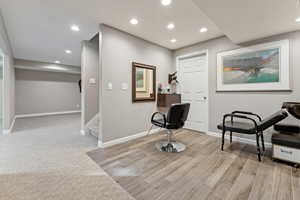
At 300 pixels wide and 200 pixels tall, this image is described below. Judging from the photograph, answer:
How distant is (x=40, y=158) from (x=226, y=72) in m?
4.21

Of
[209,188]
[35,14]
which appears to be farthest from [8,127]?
[209,188]

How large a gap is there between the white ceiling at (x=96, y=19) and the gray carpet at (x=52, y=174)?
2542 millimetres

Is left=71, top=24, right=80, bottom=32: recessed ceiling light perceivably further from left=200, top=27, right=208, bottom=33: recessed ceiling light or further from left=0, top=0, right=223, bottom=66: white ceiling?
left=200, top=27, right=208, bottom=33: recessed ceiling light

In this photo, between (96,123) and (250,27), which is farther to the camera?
(96,123)

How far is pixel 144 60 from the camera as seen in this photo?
3494 millimetres

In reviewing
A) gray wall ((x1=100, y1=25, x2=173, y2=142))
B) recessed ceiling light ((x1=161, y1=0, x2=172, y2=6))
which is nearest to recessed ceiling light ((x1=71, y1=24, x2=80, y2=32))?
gray wall ((x1=100, y1=25, x2=173, y2=142))

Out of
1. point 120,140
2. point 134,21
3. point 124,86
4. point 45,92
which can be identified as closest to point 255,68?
point 134,21

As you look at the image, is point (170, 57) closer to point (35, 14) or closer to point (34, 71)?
point (35, 14)

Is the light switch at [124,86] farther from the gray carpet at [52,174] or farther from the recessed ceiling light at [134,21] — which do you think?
the gray carpet at [52,174]

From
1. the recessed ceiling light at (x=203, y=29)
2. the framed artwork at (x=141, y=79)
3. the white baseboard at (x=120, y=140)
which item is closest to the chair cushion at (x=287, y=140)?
the recessed ceiling light at (x=203, y=29)

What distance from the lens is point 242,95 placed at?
9.98 ft

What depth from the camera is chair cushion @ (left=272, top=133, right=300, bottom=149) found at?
194 centimetres

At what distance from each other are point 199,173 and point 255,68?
2.56 meters

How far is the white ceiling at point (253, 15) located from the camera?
1731 mm
